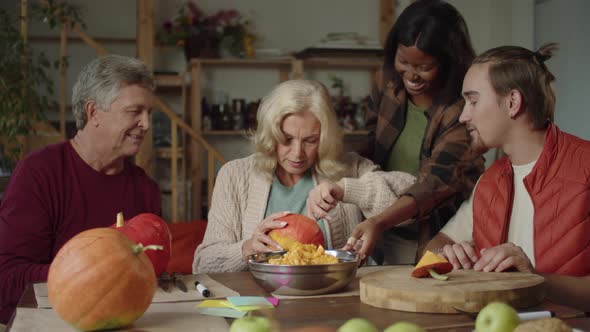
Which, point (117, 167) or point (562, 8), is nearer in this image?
point (117, 167)

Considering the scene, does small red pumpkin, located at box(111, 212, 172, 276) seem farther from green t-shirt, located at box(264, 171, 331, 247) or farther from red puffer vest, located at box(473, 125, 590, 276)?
red puffer vest, located at box(473, 125, 590, 276)

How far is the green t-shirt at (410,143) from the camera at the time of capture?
250 centimetres

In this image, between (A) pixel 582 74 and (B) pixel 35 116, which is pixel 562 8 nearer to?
(A) pixel 582 74

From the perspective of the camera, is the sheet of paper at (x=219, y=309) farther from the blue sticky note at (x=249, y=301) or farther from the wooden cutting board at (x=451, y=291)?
the wooden cutting board at (x=451, y=291)

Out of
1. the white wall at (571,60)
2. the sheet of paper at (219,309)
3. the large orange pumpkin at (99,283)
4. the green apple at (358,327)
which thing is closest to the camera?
the green apple at (358,327)

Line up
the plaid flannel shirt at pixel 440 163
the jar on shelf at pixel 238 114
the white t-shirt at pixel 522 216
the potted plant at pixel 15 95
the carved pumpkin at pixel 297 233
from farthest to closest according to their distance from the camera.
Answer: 1. the jar on shelf at pixel 238 114
2. the potted plant at pixel 15 95
3. the plaid flannel shirt at pixel 440 163
4. the white t-shirt at pixel 522 216
5. the carved pumpkin at pixel 297 233

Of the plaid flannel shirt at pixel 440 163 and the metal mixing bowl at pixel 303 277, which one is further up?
the plaid flannel shirt at pixel 440 163

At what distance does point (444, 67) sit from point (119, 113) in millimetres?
1054

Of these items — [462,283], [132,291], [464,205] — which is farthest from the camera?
[464,205]

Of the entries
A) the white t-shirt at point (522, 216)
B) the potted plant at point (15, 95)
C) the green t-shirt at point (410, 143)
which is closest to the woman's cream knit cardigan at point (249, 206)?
the green t-shirt at point (410, 143)

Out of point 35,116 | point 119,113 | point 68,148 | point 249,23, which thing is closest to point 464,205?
point 119,113

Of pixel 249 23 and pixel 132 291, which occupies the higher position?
pixel 249 23

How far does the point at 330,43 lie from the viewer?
6121 mm

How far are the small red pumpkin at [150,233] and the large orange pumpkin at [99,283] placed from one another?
379 mm
